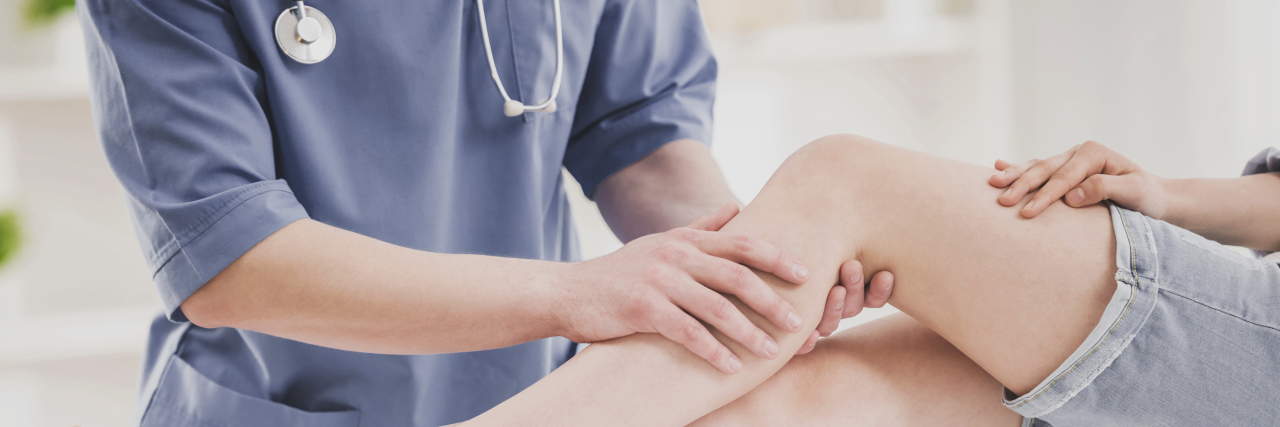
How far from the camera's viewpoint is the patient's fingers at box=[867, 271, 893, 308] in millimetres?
619

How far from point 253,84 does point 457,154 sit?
0.19 metres

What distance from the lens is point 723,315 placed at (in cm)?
57

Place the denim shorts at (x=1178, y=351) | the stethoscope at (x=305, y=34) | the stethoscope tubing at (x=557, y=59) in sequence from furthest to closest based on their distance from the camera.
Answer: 1. the stethoscope tubing at (x=557, y=59)
2. the stethoscope at (x=305, y=34)
3. the denim shorts at (x=1178, y=351)

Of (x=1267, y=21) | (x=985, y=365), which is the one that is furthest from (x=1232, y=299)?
(x=1267, y=21)

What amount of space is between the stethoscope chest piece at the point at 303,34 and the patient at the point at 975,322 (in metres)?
0.33

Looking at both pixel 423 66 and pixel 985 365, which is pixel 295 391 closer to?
pixel 423 66

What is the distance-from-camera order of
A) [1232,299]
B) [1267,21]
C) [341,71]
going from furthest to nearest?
[1267,21], [341,71], [1232,299]

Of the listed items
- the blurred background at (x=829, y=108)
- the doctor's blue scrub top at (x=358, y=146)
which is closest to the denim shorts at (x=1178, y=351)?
the doctor's blue scrub top at (x=358, y=146)

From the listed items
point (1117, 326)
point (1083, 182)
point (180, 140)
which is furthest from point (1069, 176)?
point (180, 140)

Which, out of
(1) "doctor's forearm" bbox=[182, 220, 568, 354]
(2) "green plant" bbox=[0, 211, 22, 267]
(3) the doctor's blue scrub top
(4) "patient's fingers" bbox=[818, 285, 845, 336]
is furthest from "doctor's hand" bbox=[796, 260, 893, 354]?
(2) "green plant" bbox=[0, 211, 22, 267]

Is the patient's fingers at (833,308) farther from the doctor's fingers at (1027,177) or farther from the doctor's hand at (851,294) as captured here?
the doctor's fingers at (1027,177)

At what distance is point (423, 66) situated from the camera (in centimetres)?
71

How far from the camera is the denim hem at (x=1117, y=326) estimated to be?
54cm

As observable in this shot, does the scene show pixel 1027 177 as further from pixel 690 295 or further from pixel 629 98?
pixel 629 98
